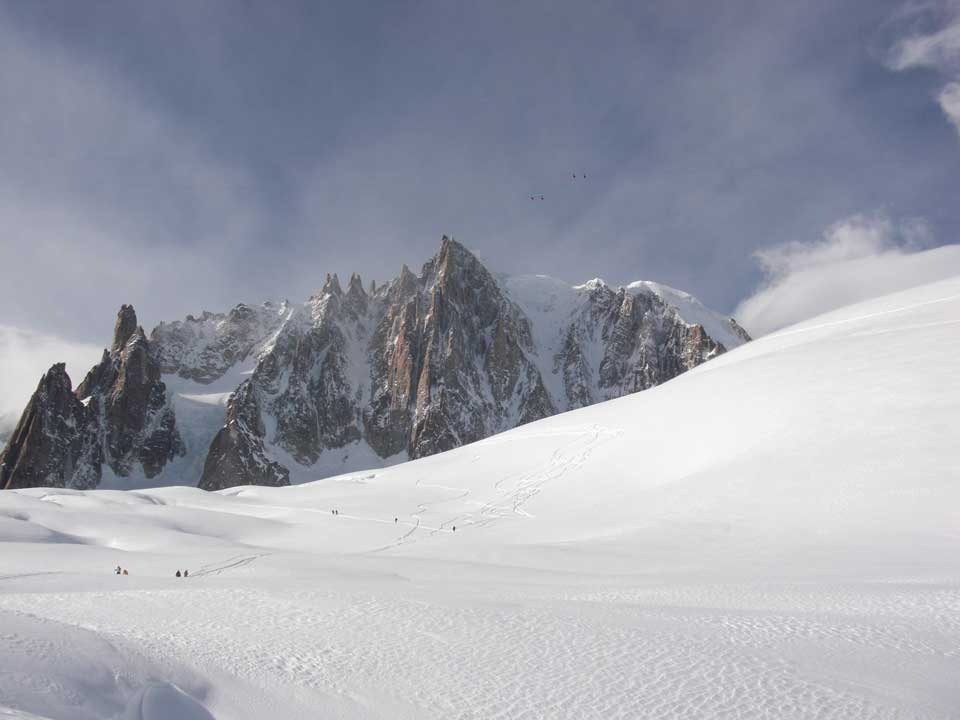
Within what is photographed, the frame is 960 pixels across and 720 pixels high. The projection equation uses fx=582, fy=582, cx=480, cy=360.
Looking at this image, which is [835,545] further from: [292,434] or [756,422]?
[292,434]

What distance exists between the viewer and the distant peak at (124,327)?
188000 millimetres

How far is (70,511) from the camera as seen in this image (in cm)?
4047

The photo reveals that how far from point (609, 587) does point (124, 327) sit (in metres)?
215

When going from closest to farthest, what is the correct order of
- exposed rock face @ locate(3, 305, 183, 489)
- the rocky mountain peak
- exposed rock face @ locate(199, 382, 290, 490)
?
1. exposed rock face @ locate(3, 305, 183, 489)
2. exposed rock face @ locate(199, 382, 290, 490)
3. the rocky mountain peak

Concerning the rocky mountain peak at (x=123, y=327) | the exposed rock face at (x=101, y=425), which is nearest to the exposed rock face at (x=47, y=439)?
the exposed rock face at (x=101, y=425)

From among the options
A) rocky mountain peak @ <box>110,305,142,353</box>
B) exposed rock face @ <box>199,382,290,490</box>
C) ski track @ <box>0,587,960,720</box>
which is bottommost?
ski track @ <box>0,587,960,720</box>

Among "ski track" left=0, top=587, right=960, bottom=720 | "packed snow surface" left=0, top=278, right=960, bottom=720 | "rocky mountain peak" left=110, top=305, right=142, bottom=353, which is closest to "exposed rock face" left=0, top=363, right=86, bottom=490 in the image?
"rocky mountain peak" left=110, top=305, right=142, bottom=353

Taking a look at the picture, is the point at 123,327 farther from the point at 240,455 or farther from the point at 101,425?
the point at 240,455

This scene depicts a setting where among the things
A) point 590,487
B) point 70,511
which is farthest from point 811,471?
point 70,511

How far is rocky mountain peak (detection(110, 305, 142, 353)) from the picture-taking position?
616 feet

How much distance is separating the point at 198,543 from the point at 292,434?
168 metres

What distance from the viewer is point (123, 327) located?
190 m

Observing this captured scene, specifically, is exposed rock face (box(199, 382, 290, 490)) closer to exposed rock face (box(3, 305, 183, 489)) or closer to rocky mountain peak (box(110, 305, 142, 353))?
exposed rock face (box(3, 305, 183, 489))

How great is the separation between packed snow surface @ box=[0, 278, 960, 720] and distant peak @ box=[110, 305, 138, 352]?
17293 centimetres
